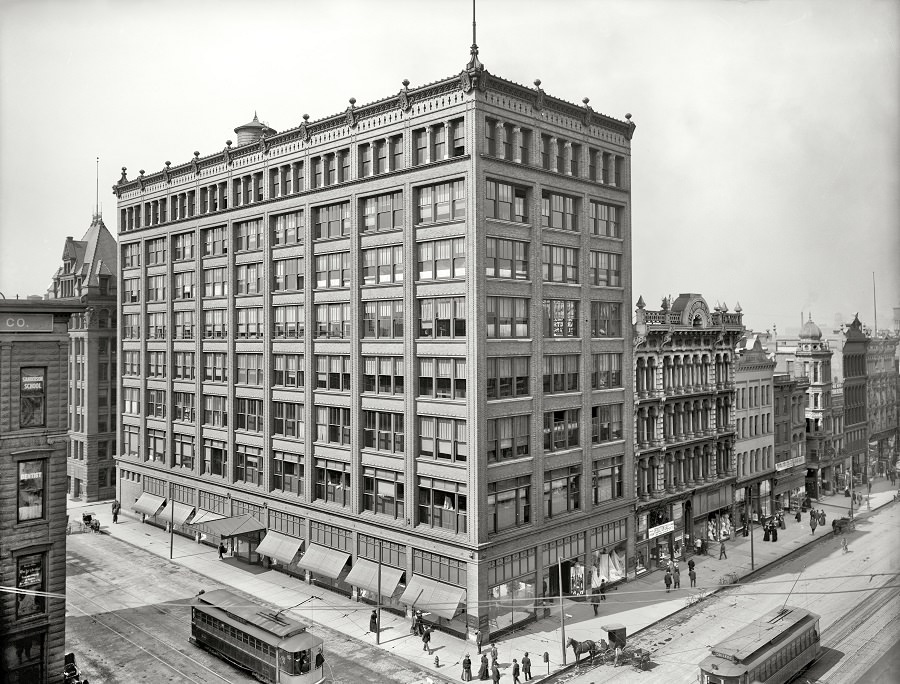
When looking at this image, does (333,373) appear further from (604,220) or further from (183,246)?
(183,246)

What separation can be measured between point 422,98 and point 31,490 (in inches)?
1196

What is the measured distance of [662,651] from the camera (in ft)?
127

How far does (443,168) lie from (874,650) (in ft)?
119

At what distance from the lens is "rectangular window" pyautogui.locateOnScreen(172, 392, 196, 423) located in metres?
63.2

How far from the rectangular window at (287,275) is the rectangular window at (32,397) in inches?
909

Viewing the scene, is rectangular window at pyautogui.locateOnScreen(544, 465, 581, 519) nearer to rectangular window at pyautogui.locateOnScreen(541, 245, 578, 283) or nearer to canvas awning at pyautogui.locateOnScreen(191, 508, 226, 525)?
rectangular window at pyautogui.locateOnScreen(541, 245, 578, 283)

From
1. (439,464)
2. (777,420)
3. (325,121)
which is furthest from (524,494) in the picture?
(777,420)

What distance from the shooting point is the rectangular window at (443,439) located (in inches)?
1629

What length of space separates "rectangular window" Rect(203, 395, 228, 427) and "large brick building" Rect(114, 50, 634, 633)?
0.83 ft

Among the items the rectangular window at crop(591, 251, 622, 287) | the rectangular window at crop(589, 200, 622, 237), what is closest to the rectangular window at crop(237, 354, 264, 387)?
the rectangular window at crop(591, 251, 622, 287)

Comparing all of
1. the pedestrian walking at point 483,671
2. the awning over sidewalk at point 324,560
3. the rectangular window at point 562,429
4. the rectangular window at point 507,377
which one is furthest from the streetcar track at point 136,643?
the rectangular window at point 562,429

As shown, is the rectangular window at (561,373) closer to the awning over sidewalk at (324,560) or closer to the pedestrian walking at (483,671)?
the pedestrian walking at (483,671)

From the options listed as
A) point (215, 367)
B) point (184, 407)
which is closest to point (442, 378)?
point (215, 367)

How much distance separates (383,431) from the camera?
4612cm
